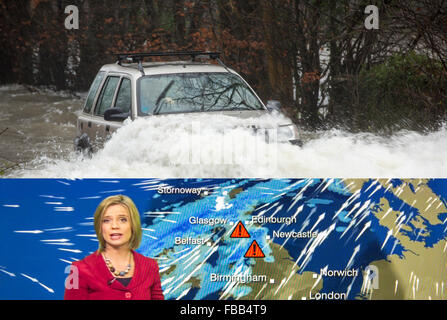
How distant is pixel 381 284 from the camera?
4.95m

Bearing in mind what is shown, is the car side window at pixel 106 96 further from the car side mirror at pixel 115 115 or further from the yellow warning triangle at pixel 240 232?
the yellow warning triangle at pixel 240 232

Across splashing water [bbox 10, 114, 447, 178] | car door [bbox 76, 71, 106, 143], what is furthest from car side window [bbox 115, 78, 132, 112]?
car door [bbox 76, 71, 106, 143]

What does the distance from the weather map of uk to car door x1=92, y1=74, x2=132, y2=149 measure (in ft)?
12.5

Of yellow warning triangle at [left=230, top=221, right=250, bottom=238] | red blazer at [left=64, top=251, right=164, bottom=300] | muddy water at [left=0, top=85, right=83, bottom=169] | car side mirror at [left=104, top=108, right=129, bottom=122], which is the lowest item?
muddy water at [left=0, top=85, right=83, bottom=169]

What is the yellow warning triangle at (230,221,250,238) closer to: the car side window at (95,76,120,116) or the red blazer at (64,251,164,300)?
the red blazer at (64,251,164,300)

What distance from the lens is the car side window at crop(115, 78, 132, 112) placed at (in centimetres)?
893

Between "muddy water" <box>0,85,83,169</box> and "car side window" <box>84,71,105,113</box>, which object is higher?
"car side window" <box>84,71,105,113</box>

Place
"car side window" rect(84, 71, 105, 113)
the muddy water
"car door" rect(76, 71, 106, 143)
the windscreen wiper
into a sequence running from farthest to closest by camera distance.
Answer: the muddy water
"car side window" rect(84, 71, 105, 113)
"car door" rect(76, 71, 106, 143)
the windscreen wiper

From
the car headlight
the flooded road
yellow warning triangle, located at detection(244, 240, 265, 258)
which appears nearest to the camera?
yellow warning triangle, located at detection(244, 240, 265, 258)

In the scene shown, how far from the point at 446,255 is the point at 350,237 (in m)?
0.64

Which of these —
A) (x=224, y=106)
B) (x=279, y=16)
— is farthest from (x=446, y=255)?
(x=279, y=16)

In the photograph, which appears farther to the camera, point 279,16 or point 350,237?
point 279,16

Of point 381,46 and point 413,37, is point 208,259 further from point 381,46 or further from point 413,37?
point 381,46

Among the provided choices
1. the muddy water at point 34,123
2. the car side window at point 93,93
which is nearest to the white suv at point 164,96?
the car side window at point 93,93
